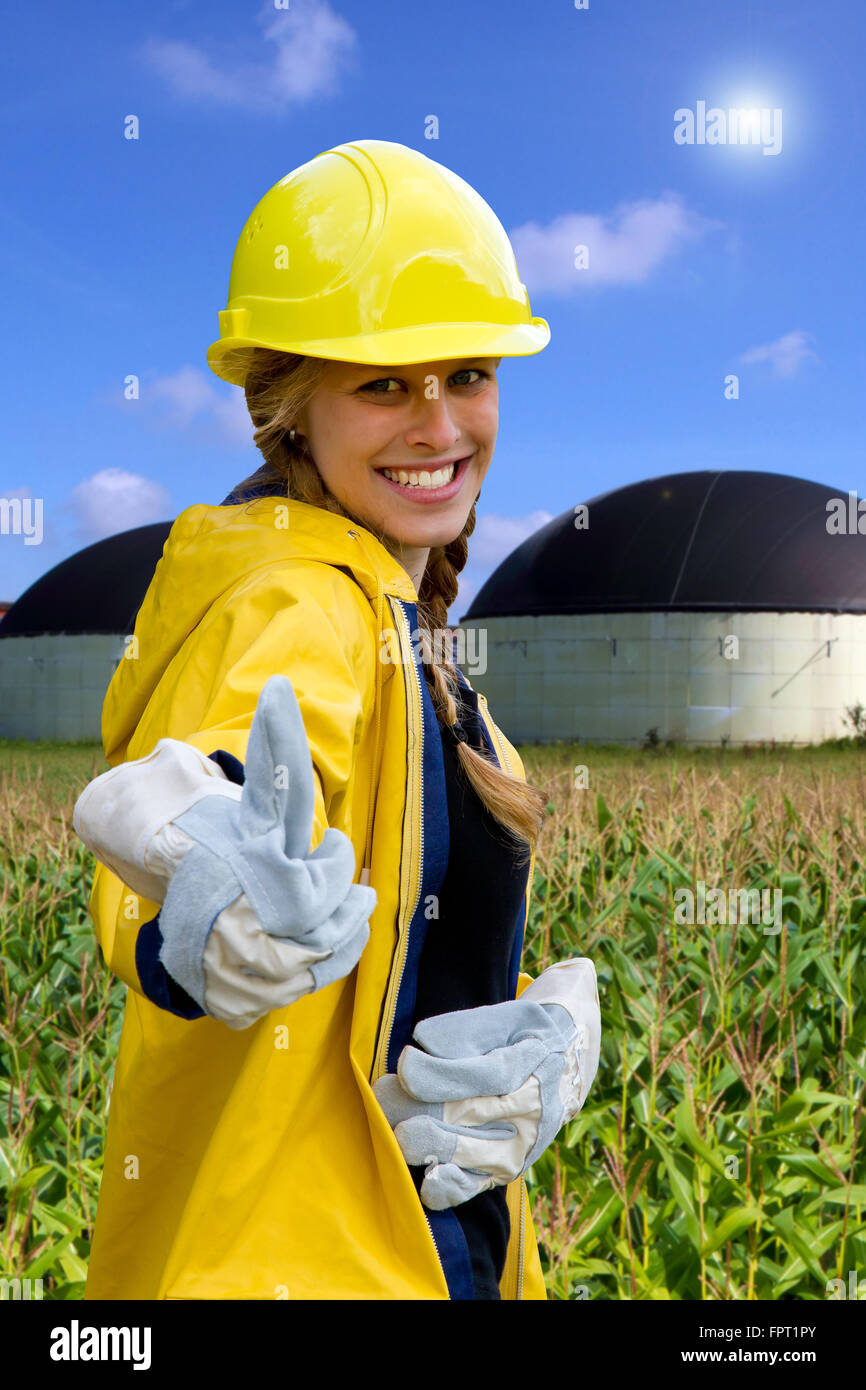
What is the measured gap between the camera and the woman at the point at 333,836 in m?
1.02

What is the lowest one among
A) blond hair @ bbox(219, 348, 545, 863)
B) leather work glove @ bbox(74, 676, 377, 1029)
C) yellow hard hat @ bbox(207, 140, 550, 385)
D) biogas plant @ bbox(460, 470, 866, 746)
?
leather work glove @ bbox(74, 676, 377, 1029)

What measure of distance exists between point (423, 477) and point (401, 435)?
8 cm

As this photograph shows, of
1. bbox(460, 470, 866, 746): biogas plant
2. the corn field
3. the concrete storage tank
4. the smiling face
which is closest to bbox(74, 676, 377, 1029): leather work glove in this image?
the smiling face

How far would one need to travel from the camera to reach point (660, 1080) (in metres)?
4.14

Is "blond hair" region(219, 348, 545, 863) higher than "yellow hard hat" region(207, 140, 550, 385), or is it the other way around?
"yellow hard hat" region(207, 140, 550, 385)

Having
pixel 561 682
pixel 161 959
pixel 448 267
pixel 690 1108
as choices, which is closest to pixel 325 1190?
pixel 161 959

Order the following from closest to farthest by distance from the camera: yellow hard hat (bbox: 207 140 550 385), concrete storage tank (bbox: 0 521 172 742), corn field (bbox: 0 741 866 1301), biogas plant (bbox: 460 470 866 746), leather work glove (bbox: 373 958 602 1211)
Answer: leather work glove (bbox: 373 958 602 1211) < yellow hard hat (bbox: 207 140 550 385) < corn field (bbox: 0 741 866 1301) < biogas plant (bbox: 460 470 866 746) < concrete storage tank (bbox: 0 521 172 742)

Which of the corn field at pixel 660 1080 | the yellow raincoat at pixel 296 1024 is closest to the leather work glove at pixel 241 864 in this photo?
the yellow raincoat at pixel 296 1024

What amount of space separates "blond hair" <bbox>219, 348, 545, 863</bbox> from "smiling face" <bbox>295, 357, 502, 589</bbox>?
2cm

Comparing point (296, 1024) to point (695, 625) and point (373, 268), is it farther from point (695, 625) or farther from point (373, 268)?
point (695, 625)

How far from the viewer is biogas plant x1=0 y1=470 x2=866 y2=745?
27531mm

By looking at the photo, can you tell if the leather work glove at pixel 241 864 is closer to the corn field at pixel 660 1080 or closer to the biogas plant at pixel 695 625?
the corn field at pixel 660 1080

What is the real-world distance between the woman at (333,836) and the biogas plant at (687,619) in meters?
24.4

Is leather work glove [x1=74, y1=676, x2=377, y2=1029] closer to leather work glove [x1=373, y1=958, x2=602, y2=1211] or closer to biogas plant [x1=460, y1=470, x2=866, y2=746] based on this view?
leather work glove [x1=373, y1=958, x2=602, y2=1211]
